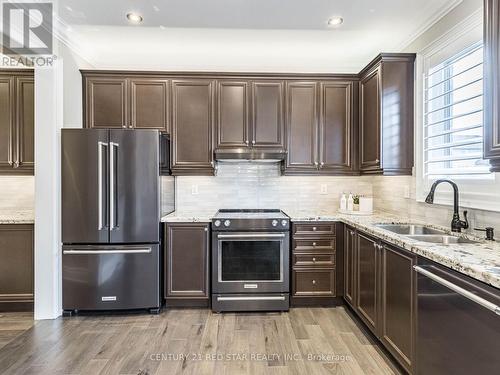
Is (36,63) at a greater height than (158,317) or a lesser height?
greater

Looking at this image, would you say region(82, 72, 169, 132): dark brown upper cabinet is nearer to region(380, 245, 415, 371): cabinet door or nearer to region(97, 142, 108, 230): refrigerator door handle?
region(97, 142, 108, 230): refrigerator door handle

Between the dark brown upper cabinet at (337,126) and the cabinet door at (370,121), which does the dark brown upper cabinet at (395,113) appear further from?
the dark brown upper cabinet at (337,126)

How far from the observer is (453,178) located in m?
2.41

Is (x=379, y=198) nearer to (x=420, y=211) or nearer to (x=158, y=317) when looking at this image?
(x=420, y=211)

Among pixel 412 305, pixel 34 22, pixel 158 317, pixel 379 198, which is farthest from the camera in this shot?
pixel 379 198

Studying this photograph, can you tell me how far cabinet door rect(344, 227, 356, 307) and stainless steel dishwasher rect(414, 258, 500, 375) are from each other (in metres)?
1.06

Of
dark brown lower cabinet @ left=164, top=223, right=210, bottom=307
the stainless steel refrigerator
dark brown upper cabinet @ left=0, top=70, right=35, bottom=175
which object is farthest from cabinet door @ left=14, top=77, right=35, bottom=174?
dark brown lower cabinet @ left=164, top=223, right=210, bottom=307

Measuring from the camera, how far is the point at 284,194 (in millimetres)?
3801

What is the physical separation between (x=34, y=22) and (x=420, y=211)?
398cm

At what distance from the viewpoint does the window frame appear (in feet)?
6.62

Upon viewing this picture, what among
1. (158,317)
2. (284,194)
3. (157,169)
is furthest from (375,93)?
(158,317)

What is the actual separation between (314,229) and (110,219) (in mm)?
2054

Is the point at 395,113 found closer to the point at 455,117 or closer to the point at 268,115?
the point at 455,117

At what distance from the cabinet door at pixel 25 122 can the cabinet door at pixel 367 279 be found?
136 inches
